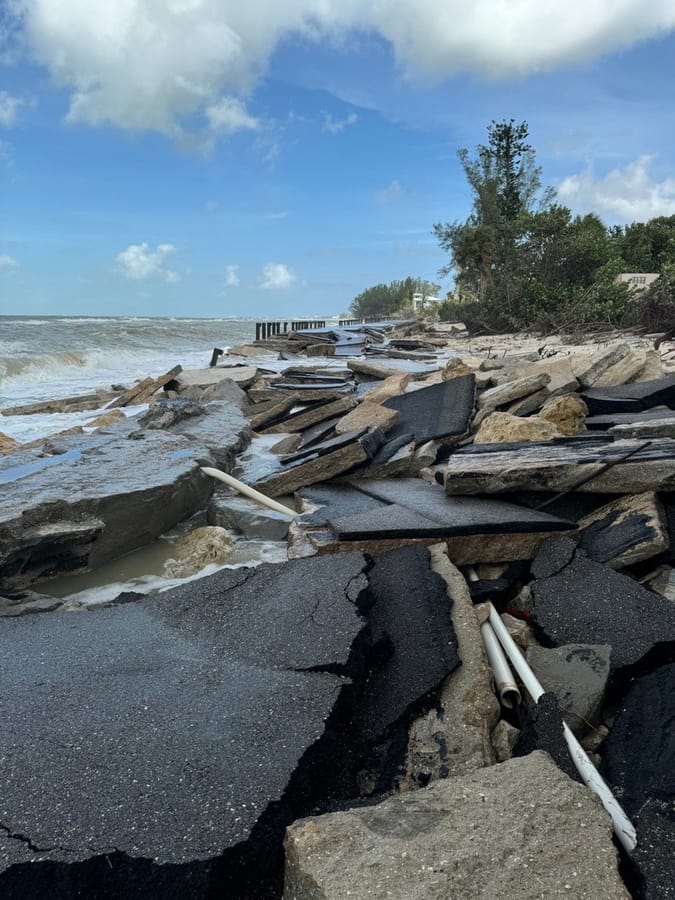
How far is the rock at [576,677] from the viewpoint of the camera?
199cm

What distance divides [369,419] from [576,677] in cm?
388

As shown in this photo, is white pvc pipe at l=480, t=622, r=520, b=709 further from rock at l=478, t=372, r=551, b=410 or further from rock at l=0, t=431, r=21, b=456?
rock at l=0, t=431, r=21, b=456

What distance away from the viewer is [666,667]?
2053mm

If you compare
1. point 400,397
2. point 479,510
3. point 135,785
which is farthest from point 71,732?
point 400,397

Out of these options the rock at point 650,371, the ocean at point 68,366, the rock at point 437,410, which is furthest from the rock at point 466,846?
the ocean at point 68,366

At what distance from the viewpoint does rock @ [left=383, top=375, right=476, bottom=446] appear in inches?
207

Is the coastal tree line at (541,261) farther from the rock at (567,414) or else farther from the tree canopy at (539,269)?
the rock at (567,414)

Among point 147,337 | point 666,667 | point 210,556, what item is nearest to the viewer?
point 666,667

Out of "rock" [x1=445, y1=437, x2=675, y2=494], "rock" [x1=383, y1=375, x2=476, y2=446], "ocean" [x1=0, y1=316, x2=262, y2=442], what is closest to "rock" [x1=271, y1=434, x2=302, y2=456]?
"rock" [x1=383, y1=375, x2=476, y2=446]

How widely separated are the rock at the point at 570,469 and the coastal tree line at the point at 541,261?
36.7ft

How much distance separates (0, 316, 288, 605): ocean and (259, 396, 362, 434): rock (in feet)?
2.90

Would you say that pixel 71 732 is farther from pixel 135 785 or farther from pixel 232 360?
pixel 232 360

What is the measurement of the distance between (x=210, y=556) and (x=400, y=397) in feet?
11.9

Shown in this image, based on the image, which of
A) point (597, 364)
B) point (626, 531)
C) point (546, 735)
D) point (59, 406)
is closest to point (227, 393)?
point (59, 406)
